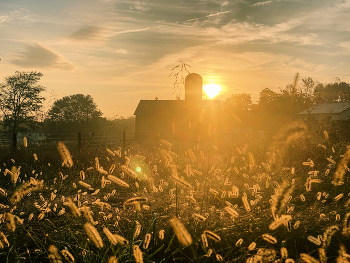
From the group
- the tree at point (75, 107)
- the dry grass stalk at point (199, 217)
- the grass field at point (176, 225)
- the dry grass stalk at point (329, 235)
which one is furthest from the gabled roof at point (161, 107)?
the dry grass stalk at point (329, 235)

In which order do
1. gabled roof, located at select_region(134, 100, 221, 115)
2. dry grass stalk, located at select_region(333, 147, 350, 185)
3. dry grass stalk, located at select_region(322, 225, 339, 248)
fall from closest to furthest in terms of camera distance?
dry grass stalk, located at select_region(322, 225, 339, 248)
dry grass stalk, located at select_region(333, 147, 350, 185)
gabled roof, located at select_region(134, 100, 221, 115)

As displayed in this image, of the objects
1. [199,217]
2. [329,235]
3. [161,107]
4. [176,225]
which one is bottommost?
[329,235]

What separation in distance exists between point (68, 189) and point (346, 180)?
4724mm

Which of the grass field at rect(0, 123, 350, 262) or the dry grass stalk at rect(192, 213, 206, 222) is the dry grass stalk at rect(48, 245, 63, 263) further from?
the dry grass stalk at rect(192, 213, 206, 222)

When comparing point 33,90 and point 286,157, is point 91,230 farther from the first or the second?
point 33,90

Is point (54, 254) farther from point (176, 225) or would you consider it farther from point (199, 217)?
point (199, 217)

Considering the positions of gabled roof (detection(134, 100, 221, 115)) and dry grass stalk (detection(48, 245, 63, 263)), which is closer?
dry grass stalk (detection(48, 245, 63, 263))

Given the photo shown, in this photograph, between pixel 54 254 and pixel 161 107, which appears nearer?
pixel 54 254

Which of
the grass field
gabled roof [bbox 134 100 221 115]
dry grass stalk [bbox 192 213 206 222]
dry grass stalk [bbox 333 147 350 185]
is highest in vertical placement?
gabled roof [bbox 134 100 221 115]

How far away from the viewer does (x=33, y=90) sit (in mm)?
37844

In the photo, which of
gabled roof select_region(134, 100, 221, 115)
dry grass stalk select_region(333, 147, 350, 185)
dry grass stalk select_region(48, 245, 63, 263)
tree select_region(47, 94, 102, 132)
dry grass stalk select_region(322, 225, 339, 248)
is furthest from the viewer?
tree select_region(47, 94, 102, 132)

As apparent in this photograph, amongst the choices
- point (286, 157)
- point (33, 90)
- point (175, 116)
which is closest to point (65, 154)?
point (286, 157)

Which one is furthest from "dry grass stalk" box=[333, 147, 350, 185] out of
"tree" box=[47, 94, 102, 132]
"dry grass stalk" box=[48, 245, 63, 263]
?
"tree" box=[47, 94, 102, 132]

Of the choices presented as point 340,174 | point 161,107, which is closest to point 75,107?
point 161,107
